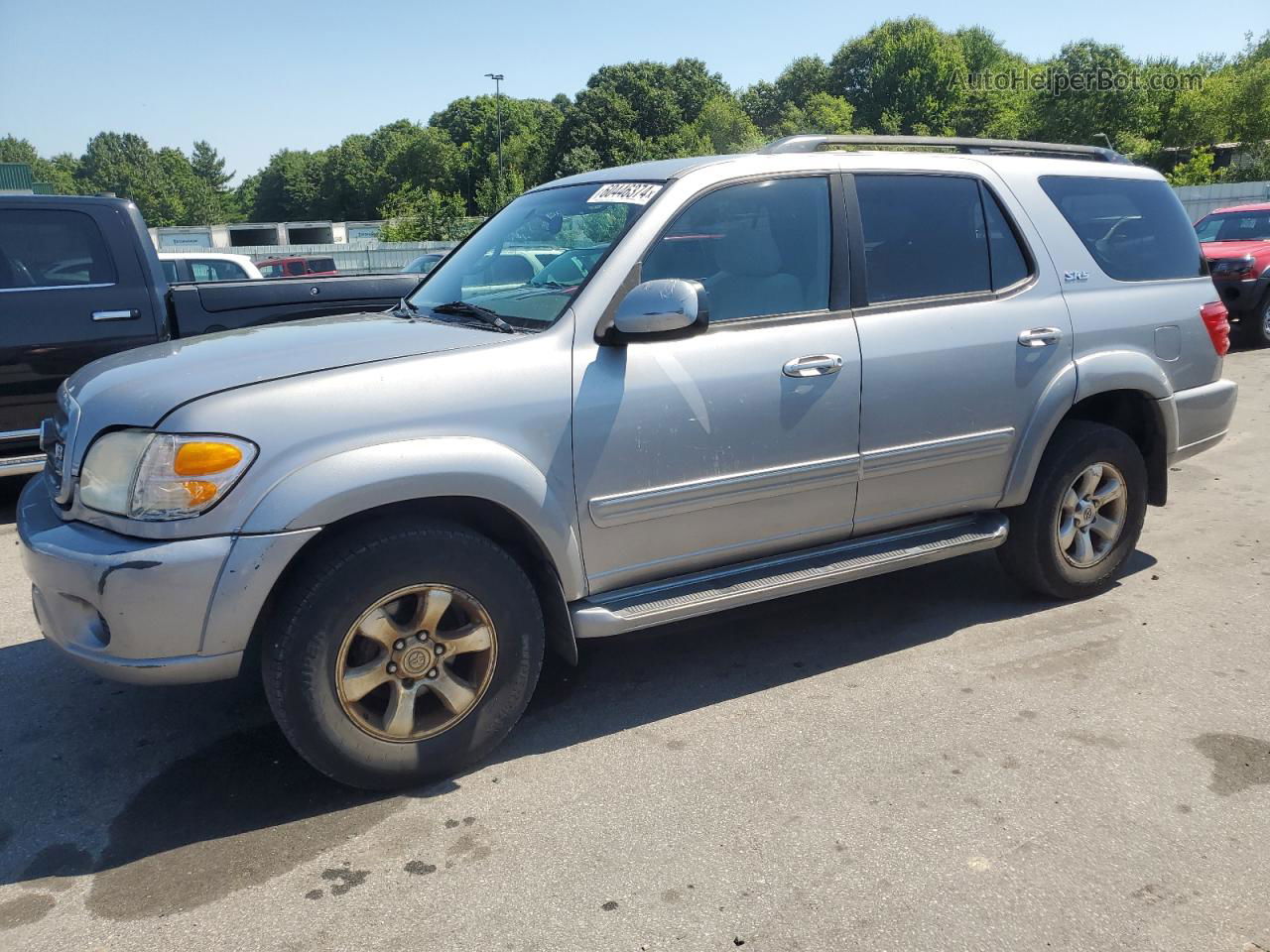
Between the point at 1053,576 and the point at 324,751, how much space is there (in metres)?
3.18

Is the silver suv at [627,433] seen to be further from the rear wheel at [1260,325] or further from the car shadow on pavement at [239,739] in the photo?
the rear wheel at [1260,325]

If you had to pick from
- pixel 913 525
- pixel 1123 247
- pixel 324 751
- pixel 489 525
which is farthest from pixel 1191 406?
pixel 324 751

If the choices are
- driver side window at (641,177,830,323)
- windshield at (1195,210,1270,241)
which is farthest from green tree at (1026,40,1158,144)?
driver side window at (641,177,830,323)

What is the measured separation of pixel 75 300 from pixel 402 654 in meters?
4.62

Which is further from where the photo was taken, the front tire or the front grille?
the front grille

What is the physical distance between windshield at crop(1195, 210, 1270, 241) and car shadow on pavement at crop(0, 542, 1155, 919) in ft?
37.5

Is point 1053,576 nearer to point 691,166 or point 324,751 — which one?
point 691,166

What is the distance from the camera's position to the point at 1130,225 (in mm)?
4621

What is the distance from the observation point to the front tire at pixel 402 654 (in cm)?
286

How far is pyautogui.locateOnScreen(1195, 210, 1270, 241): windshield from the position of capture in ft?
44.3

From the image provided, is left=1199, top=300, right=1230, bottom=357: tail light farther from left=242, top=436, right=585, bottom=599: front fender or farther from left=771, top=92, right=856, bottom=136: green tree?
left=771, top=92, right=856, bottom=136: green tree

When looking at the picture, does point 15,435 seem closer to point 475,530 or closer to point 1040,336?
point 475,530

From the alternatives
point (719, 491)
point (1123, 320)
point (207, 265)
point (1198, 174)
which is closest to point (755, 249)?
point (719, 491)

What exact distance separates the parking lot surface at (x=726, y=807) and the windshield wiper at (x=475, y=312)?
1.39m
